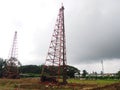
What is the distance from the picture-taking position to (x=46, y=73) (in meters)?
54.5

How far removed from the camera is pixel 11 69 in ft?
262

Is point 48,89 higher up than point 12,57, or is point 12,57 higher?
point 12,57

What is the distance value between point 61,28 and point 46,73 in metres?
10.9

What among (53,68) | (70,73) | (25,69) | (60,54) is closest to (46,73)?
(53,68)

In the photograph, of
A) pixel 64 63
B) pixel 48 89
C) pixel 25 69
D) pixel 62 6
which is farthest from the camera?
pixel 25 69

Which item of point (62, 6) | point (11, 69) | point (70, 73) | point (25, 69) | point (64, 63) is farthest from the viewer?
point (25, 69)

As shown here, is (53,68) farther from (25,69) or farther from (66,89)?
(25,69)

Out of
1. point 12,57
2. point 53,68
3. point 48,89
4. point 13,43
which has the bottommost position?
point 48,89

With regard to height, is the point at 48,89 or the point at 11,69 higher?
the point at 11,69

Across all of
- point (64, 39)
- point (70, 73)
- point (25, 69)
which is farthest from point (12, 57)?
point (25, 69)

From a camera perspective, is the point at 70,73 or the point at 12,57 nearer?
the point at 12,57

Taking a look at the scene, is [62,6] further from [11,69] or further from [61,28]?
[11,69]

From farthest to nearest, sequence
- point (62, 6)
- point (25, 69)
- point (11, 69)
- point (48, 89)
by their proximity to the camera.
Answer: point (25, 69)
point (11, 69)
point (62, 6)
point (48, 89)

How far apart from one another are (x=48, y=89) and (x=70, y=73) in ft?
225
